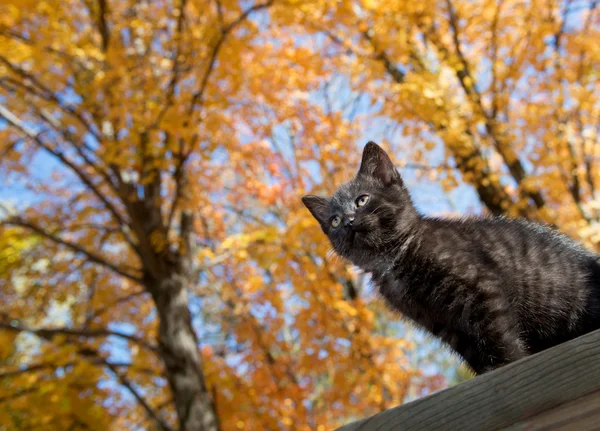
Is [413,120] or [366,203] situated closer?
[366,203]

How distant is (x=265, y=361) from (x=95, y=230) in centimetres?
392

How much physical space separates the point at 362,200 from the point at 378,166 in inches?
9.0

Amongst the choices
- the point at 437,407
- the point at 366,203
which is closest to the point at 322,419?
the point at 366,203

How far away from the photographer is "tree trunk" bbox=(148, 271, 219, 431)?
22.3 ft

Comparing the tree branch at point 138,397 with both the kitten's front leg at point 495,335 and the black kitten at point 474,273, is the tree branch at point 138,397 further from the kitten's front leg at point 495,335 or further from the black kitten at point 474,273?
the kitten's front leg at point 495,335

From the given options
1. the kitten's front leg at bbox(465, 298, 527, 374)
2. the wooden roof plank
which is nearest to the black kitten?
the kitten's front leg at bbox(465, 298, 527, 374)

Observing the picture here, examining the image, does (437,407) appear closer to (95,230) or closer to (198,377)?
(198,377)

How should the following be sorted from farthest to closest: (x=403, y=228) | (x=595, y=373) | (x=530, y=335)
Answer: (x=403, y=228), (x=530, y=335), (x=595, y=373)

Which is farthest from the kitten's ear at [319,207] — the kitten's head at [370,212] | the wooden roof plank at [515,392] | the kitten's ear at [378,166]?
the wooden roof plank at [515,392]

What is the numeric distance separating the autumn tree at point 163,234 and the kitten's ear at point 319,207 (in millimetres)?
3436

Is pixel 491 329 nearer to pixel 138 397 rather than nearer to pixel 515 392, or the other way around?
pixel 515 392

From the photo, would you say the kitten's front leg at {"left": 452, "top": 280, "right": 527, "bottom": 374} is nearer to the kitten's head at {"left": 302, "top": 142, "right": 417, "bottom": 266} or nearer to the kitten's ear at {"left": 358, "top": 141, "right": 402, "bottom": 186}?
the kitten's head at {"left": 302, "top": 142, "right": 417, "bottom": 266}

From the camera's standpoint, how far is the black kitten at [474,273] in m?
2.18

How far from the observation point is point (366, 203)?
2740 millimetres
